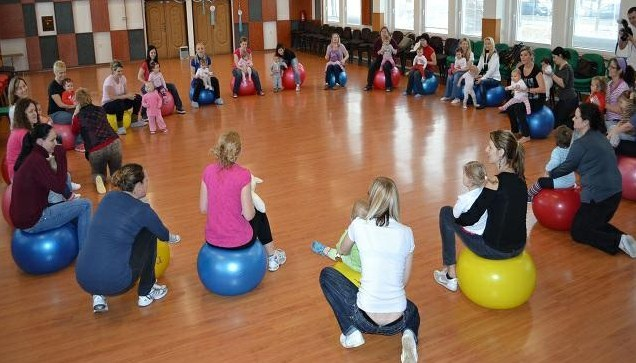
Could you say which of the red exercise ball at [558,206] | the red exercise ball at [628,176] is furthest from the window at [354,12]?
the red exercise ball at [558,206]

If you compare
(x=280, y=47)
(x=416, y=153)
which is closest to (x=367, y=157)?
(x=416, y=153)

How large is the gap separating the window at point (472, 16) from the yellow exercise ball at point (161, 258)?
368 inches

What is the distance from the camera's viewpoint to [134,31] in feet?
53.8

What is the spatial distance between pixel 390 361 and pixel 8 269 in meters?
2.93

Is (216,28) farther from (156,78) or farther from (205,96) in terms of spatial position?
(156,78)

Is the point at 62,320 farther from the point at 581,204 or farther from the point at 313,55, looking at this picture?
the point at 313,55

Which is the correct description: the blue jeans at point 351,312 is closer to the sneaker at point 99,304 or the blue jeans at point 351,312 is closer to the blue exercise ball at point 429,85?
the sneaker at point 99,304

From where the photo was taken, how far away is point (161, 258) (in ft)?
13.6

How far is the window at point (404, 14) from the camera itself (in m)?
13.9

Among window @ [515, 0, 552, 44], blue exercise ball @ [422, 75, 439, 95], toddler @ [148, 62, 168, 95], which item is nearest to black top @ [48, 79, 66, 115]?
toddler @ [148, 62, 168, 95]

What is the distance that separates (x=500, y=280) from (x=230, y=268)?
65.0 inches

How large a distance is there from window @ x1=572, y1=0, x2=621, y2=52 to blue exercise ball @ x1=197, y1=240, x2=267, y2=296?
25.2 feet

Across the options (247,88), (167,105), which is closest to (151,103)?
(167,105)

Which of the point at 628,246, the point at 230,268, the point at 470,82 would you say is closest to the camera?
the point at 230,268
